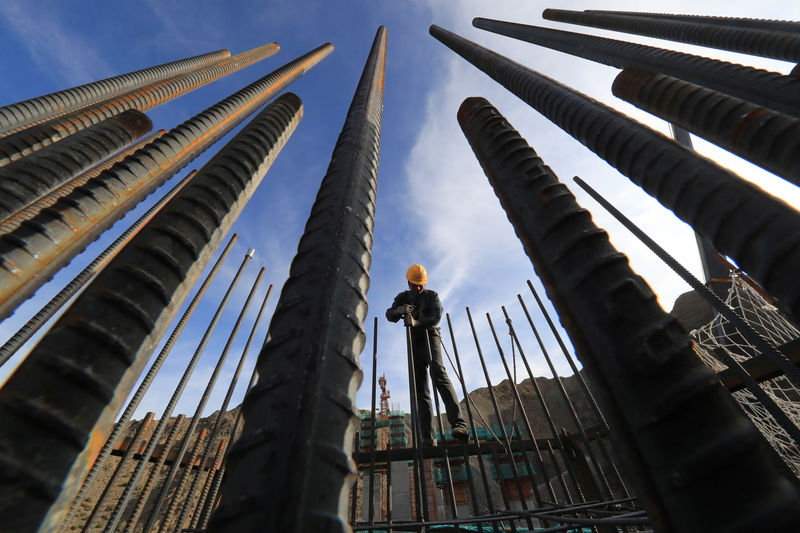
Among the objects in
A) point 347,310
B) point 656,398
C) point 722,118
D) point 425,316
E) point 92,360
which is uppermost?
point 425,316

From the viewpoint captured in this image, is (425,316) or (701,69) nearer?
(701,69)

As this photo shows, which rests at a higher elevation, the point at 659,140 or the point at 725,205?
the point at 659,140

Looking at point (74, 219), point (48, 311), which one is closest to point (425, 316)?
point (48, 311)

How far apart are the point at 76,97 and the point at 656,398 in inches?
305

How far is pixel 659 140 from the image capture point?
206 cm

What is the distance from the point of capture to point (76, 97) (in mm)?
5398

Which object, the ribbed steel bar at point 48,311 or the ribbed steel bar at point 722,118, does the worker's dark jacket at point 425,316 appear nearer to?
the ribbed steel bar at point 722,118

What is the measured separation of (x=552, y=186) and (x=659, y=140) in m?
1.13

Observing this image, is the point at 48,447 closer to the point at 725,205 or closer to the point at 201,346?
the point at 725,205

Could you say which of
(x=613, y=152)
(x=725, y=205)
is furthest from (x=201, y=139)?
(x=725, y=205)

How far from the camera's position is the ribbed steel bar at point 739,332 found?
7.33 ft

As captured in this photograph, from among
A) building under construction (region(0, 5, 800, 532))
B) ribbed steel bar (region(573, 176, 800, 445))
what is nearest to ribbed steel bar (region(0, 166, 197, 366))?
building under construction (region(0, 5, 800, 532))

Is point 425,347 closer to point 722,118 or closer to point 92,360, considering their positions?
point 722,118

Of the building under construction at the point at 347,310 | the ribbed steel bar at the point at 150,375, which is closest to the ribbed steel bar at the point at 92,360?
the building under construction at the point at 347,310
